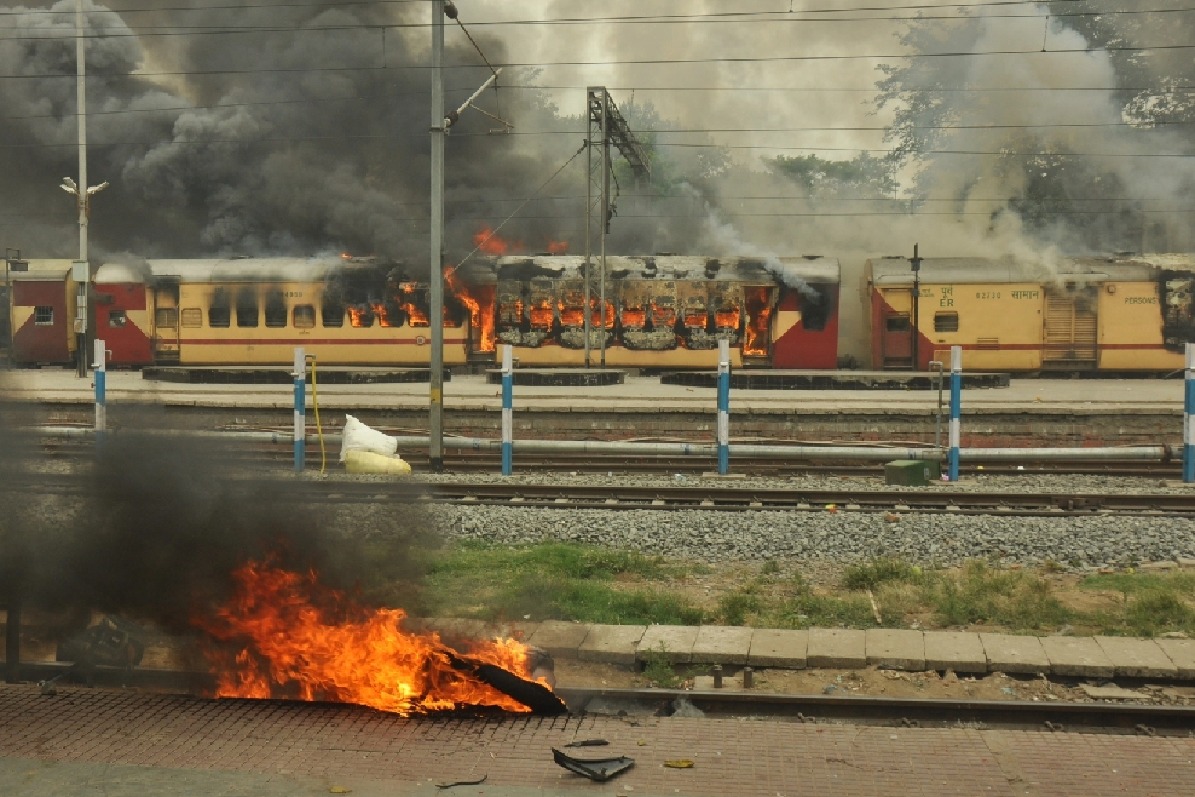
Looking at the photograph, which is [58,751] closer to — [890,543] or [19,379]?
[19,379]

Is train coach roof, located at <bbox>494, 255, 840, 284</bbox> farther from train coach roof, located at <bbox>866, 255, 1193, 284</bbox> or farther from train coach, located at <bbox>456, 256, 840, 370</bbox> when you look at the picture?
train coach roof, located at <bbox>866, 255, 1193, 284</bbox>

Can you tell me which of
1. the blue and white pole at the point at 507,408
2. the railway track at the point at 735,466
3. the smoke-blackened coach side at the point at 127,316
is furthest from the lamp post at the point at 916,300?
the smoke-blackened coach side at the point at 127,316

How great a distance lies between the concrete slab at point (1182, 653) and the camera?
6.43 metres

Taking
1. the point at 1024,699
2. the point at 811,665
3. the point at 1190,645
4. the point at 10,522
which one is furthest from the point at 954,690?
the point at 10,522

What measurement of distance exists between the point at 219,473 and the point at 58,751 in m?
2.06

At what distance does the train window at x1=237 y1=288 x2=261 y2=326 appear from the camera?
33.5 metres

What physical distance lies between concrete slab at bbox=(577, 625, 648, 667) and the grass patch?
0.36m

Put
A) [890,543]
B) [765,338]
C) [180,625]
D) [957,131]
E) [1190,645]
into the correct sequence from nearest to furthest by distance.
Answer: [180,625] < [1190,645] < [890,543] < [765,338] < [957,131]

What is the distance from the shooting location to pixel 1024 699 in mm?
6246

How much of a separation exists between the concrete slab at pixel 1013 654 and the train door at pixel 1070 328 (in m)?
26.0

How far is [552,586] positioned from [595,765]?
3.40 metres

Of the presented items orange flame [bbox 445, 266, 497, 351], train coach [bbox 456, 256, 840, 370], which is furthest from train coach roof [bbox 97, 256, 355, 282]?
train coach [bbox 456, 256, 840, 370]

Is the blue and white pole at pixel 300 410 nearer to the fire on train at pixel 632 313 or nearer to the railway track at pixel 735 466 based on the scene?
the railway track at pixel 735 466

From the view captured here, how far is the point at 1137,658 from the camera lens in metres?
6.64
